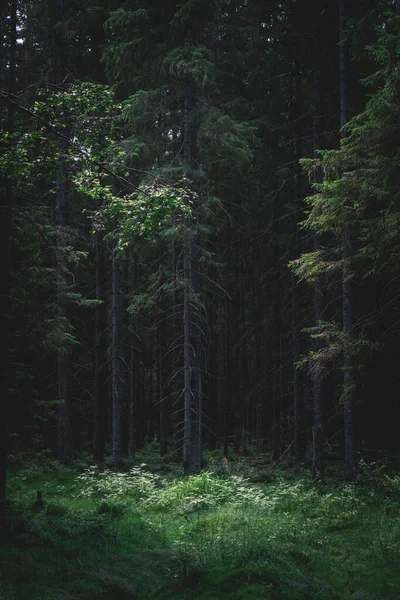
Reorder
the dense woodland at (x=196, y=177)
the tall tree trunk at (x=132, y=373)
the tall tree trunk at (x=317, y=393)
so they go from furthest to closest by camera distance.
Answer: the tall tree trunk at (x=132, y=373), the tall tree trunk at (x=317, y=393), the dense woodland at (x=196, y=177)

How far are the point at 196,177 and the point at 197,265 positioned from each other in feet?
8.87

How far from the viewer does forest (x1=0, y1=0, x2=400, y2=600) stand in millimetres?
7266

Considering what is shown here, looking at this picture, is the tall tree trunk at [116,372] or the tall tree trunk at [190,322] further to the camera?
the tall tree trunk at [116,372]

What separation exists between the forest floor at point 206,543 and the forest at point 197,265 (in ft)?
0.15

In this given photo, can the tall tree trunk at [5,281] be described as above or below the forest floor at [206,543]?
above

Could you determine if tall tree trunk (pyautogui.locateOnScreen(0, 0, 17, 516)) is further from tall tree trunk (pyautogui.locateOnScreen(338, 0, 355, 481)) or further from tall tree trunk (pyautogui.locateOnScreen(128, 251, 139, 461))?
tall tree trunk (pyautogui.locateOnScreen(128, 251, 139, 461))

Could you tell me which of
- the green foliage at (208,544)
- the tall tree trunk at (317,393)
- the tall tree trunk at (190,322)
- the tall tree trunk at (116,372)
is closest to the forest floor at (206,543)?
the green foliage at (208,544)

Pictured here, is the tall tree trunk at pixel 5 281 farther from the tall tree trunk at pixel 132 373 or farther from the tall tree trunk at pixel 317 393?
the tall tree trunk at pixel 132 373

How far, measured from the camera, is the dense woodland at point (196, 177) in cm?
872

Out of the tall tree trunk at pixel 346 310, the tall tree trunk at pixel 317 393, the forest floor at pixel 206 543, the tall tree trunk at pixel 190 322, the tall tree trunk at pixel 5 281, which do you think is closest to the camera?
the forest floor at pixel 206 543

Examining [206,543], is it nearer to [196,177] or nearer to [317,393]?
[317,393]

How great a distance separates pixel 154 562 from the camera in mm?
7129

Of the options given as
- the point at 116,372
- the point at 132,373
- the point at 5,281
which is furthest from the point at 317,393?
the point at 5,281

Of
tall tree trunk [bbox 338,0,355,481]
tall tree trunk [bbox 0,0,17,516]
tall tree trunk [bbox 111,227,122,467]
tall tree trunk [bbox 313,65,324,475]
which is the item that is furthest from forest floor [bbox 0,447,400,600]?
tall tree trunk [bbox 111,227,122,467]
